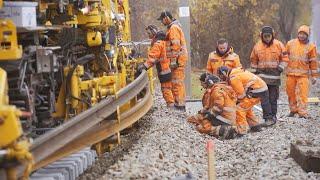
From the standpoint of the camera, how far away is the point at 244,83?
10352 millimetres

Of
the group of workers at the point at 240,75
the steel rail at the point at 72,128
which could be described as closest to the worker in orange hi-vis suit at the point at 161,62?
the group of workers at the point at 240,75

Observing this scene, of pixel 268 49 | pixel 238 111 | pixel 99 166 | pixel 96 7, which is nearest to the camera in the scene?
pixel 99 166

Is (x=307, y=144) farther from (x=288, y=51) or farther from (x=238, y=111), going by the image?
(x=288, y=51)

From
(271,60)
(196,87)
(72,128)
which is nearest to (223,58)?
(271,60)

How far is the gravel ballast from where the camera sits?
6.78 meters

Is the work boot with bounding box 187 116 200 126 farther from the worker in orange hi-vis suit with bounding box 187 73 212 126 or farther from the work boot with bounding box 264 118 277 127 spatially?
the work boot with bounding box 264 118 277 127

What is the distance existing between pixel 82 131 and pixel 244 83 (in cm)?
494

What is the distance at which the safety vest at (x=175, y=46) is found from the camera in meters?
11.8

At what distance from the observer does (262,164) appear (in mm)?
7562

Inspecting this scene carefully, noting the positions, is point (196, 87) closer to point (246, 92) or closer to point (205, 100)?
point (246, 92)

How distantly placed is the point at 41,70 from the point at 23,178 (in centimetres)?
194

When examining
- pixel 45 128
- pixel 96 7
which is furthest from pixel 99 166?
pixel 96 7

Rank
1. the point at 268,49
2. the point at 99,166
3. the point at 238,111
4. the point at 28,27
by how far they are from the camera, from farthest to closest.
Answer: the point at 268,49 → the point at 238,111 → the point at 99,166 → the point at 28,27

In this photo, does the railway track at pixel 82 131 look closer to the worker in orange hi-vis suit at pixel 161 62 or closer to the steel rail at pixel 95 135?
the steel rail at pixel 95 135
